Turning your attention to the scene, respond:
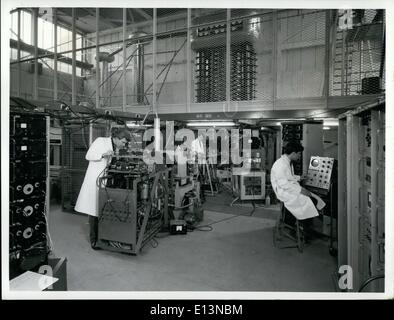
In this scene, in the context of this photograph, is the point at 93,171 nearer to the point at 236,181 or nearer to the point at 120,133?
the point at 120,133

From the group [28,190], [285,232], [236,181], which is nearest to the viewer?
[28,190]

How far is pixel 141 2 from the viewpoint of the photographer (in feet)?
5.79

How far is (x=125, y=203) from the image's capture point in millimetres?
3984

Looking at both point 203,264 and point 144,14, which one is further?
point 144,14

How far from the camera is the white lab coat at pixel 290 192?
4035 millimetres

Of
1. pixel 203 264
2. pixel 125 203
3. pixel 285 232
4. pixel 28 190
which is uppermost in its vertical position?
pixel 28 190

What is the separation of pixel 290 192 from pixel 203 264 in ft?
5.47

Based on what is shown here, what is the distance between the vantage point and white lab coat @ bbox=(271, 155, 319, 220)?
4.04 m

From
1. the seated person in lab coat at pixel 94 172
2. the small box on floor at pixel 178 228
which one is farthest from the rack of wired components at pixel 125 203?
the small box on floor at pixel 178 228

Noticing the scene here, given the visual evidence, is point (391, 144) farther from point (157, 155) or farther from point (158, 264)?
point (157, 155)

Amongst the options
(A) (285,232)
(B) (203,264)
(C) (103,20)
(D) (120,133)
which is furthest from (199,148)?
(C) (103,20)

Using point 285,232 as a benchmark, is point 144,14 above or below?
above

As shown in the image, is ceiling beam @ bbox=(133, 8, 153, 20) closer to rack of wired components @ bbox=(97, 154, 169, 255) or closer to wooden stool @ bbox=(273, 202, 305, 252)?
rack of wired components @ bbox=(97, 154, 169, 255)

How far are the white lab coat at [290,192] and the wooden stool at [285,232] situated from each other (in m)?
0.28
